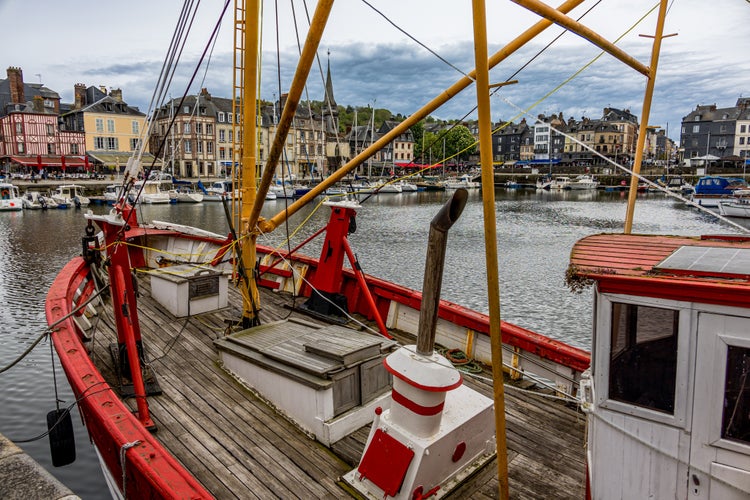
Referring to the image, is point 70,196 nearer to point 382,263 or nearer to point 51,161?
point 51,161

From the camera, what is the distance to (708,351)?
126 inches

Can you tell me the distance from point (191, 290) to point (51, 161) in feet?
252

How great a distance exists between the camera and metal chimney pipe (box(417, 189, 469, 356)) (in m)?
4.12

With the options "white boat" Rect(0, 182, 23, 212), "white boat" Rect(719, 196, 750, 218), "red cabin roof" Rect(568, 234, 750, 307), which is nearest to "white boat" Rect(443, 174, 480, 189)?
"white boat" Rect(719, 196, 750, 218)

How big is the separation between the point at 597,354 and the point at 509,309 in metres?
15.6

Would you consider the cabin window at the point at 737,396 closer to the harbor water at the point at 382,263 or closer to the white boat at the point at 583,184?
the harbor water at the point at 382,263

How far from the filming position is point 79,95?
77.6 meters

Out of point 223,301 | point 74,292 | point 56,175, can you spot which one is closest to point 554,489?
point 223,301

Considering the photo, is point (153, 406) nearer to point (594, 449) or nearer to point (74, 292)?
point (74, 292)

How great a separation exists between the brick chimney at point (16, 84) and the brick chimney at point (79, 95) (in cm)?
708

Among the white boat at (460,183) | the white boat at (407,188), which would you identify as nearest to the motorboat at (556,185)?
the white boat at (460,183)

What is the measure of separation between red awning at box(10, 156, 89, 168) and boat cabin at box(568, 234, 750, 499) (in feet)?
273

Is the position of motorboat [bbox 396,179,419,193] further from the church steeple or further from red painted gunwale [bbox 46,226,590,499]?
red painted gunwale [bbox 46,226,590,499]

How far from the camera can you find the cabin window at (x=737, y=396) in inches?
123
